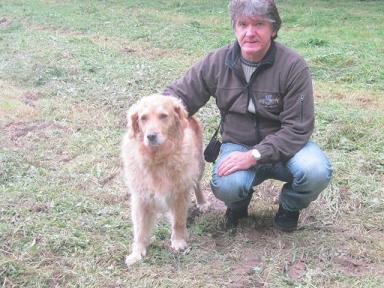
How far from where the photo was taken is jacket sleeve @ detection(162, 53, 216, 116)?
371 centimetres

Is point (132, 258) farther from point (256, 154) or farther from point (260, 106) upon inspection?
point (260, 106)

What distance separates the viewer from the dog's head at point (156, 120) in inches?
130

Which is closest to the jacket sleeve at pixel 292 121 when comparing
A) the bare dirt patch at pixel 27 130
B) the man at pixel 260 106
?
the man at pixel 260 106

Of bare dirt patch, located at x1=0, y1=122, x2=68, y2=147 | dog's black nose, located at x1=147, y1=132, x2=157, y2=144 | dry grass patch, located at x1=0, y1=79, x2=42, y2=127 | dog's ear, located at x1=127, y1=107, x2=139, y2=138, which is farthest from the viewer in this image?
dry grass patch, located at x1=0, y1=79, x2=42, y2=127

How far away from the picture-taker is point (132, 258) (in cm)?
348

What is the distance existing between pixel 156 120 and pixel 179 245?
87 centimetres

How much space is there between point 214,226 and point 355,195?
44.9 inches

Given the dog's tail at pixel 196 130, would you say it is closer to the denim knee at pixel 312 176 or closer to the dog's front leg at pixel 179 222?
the dog's front leg at pixel 179 222

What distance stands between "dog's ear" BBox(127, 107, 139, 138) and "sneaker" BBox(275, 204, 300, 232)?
116 cm

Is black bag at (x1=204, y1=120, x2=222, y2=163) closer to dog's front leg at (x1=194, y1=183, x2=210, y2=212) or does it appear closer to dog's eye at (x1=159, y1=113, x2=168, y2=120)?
dog's front leg at (x1=194, y1=183, x2=210, y2=212)

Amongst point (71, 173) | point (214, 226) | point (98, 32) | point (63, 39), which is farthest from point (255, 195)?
point (98, 32)

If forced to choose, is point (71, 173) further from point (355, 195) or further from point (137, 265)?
point (355, 195)

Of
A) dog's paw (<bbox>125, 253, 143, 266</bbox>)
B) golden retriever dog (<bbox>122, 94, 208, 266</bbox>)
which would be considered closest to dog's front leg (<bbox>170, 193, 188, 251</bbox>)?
golden retriever dog (<bbox>122, 94, 208, 266</bbox>)

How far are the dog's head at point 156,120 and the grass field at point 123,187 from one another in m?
0.77
